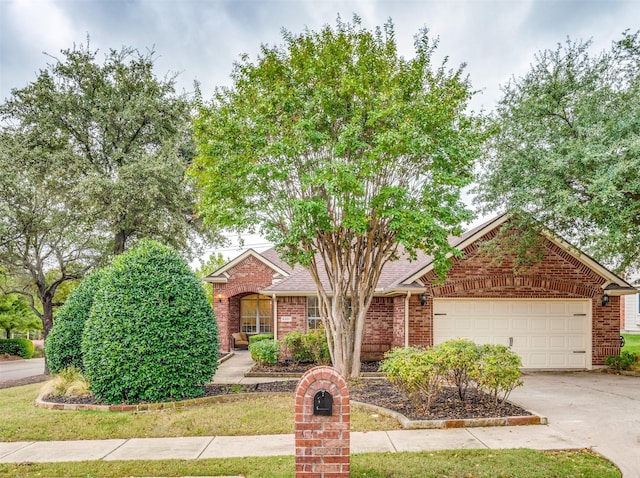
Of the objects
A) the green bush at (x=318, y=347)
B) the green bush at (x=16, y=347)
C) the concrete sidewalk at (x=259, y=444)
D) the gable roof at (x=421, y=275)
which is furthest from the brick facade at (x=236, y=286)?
the concrete sidewalk at (x=259, y=444)

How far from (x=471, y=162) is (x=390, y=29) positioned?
3592 mm

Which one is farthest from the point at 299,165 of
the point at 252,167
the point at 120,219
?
the point at 120,219

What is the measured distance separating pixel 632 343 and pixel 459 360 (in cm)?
1878

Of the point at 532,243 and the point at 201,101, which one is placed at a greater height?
the point at 201,101

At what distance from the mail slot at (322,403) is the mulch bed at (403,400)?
10.4 ft

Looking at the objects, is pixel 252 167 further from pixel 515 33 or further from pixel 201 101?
pixel 515 33

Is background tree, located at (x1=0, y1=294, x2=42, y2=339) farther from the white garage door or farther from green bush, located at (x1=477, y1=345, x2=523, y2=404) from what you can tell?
green bush, located at (x1=477, y1=345, x2=523, y2=404)

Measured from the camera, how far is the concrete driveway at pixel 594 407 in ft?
20.5

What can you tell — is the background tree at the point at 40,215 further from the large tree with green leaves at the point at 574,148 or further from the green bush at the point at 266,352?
the large tree with green leaves at the point at 574,148

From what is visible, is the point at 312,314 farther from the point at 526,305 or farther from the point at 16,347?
the point at 16,347

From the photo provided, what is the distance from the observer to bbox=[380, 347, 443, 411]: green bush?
7539mm

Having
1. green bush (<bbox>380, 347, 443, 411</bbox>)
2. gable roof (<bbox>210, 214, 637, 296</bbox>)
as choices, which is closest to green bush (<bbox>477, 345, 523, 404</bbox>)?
green bush (<bbox>380, 347, 443, 411</bbox>)

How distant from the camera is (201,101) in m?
10.9

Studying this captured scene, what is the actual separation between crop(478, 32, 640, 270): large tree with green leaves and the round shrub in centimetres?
787
